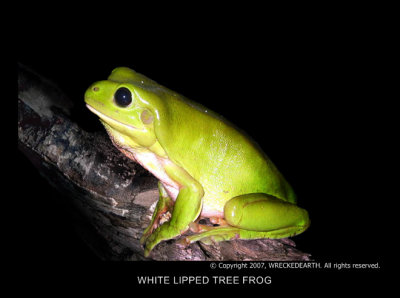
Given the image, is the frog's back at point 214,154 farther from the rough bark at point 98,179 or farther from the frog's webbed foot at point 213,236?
the rough bark at point 98,179

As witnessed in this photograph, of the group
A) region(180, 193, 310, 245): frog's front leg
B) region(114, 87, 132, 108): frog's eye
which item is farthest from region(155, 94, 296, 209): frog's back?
region(114, 87, 132, 108): frog's eye

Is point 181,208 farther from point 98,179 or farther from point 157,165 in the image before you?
point 98,179

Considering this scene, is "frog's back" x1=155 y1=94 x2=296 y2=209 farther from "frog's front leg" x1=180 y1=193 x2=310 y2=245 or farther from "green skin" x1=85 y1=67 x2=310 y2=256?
"frog's front leg" x1=180 y1=193 x2=310 y2=245

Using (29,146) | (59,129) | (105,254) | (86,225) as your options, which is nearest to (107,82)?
(59,129)

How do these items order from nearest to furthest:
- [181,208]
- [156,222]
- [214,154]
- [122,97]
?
[122,97] → [181,208] → [214,154] → [156,222]

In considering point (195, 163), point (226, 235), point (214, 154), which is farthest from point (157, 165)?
point (226, 235)
